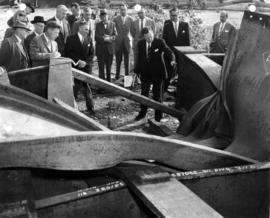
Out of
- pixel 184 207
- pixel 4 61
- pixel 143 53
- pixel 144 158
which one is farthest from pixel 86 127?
pixel 143 53

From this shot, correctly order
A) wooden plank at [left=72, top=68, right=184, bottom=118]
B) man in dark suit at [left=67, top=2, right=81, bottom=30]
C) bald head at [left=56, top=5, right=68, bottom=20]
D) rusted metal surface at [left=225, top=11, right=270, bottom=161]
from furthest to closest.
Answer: man in dark suit at [left=67, top=2, right=81, bottom=30] < bald head at [left=56, top=5, right=68, bottom=20] < wooden plank at [left=72, top=68, right=184, bottom=118] < rusted metal surface at [left=225, top=11, right=270, bottom=161]

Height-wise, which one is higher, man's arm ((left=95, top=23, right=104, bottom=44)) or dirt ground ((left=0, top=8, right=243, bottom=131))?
man's arm ((left=95, top=23, right=104, bottom=44))

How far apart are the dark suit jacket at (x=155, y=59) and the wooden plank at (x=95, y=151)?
3.94m

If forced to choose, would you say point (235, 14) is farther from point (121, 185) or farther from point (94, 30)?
point (121, 185)

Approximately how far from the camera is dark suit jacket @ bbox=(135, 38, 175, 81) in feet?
23.1

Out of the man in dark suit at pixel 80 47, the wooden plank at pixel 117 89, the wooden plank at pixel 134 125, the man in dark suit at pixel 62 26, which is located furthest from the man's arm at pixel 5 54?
the man in dark suit at pixel 62 26

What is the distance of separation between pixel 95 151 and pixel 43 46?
3936 millimetres

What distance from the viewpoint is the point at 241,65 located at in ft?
14.1

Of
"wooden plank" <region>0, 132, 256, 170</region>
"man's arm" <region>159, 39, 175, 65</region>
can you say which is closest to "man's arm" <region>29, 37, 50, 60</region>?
"man's arm" <region>159, 39, 175, 65</region>

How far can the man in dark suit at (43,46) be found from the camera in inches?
248

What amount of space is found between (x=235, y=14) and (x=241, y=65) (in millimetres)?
16237

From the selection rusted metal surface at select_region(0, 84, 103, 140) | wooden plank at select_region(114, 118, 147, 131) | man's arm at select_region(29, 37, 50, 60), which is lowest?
wooden plank at select_region(114, 118, 147, 131)

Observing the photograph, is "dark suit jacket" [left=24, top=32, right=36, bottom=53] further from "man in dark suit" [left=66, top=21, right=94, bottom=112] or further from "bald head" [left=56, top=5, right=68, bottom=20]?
"bald head" [left=56, top=5, right=68, bottom=20]

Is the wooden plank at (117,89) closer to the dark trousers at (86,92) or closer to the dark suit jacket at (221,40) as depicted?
the dark trousers at (86,92)
